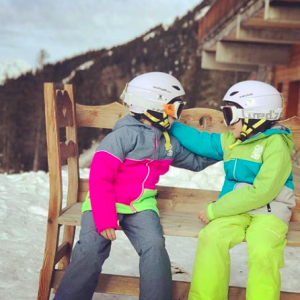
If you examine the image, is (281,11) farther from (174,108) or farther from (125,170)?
(125,170)

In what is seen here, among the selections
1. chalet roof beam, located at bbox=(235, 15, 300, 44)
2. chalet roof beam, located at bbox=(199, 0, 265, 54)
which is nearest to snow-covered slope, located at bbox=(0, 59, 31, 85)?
chalet roof beam, located at bbox=(199, 0, 265, 54)

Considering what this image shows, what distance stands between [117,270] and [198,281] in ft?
4.86

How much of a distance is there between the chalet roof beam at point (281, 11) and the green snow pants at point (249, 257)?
5.03 meters

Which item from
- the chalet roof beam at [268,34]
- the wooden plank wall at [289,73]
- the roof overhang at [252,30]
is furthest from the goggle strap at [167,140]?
the wooden plank wall at [289,73]

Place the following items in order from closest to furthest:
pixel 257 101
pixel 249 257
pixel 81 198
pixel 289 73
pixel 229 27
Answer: pixel 249 257, pixel 257 101, pixel 81 198, pixel 229 27, pixel 289 73

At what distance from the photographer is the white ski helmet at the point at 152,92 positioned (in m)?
3.23

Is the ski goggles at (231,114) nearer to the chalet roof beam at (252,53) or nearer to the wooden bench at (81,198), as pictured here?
the wooden bench at (81,198)

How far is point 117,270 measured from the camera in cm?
426

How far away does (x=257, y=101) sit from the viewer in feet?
10.2

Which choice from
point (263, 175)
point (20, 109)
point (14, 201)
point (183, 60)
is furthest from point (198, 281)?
point (183, 60)

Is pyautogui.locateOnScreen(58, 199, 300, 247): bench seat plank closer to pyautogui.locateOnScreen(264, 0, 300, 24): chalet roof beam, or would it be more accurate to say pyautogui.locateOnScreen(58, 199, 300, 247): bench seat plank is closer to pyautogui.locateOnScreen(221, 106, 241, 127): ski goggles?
pyautogui.locateOnScreen(221, 106, 241, 127): ski goggles

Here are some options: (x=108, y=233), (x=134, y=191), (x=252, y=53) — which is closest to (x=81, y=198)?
(x=134, y=191)

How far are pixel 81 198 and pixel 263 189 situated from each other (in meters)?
1.31

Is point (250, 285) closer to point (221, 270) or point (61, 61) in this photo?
point (221, 270)
